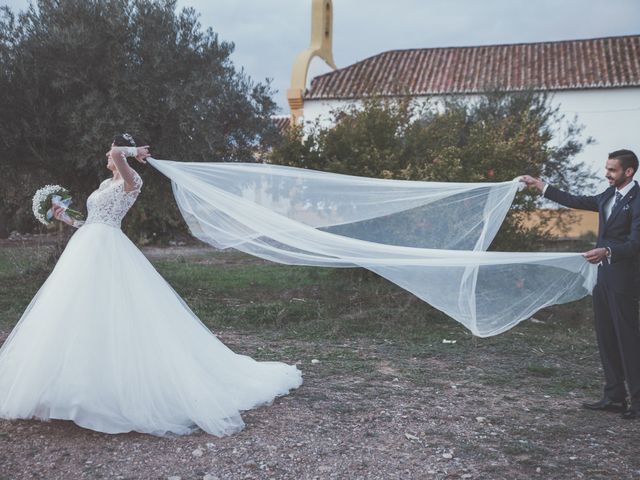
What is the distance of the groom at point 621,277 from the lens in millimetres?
4777

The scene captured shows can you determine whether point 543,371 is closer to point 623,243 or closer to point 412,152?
point 623,243

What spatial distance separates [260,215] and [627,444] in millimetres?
3249

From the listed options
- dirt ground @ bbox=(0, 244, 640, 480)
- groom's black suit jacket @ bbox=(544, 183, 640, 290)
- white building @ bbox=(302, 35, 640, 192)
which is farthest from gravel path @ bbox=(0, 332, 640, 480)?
white building @ bbox=(302, 35, 640, 192)

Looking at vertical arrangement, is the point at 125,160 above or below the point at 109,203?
above

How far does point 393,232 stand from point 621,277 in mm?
2033

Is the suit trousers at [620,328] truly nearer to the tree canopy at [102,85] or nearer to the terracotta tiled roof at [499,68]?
the tree canopy at [102,85]

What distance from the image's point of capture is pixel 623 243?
15.8 ft

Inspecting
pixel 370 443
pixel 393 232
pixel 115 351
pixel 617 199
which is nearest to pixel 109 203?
pixel 115 351

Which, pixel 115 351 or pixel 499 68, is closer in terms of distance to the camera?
pixel 115 351

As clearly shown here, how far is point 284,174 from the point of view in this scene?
588 centimetres

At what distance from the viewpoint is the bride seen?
157 inches

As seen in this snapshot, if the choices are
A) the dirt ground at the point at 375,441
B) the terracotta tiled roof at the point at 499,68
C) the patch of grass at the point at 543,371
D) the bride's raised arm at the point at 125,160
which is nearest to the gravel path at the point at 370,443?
the dirt ground at the point at 375,441

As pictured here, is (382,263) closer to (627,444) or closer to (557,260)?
(557,260)

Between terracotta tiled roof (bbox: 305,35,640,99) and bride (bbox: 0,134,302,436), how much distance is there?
19.0m
